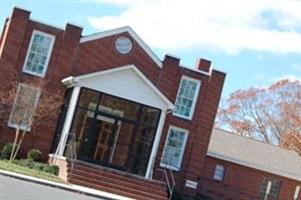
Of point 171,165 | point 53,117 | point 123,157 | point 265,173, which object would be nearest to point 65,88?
point 53,117

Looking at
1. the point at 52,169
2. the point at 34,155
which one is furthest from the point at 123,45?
the point at 52,169

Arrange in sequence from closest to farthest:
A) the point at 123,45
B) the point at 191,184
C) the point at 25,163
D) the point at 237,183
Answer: the point at 25,163
the point at 123,45
the point at 191,184
the point at 237,183

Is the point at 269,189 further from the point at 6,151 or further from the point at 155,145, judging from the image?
the point at 6,151

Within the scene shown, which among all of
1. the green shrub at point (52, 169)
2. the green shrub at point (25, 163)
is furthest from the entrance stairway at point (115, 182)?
the green shrub at point (25, 163)

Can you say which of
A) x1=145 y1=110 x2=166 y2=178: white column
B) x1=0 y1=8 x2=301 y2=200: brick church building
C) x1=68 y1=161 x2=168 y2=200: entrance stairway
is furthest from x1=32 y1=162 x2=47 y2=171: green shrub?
x1=145 y1=110 x2=166 y2=178: white column

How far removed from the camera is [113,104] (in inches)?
1213

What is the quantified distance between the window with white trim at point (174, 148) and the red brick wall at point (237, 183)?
3.27 metres

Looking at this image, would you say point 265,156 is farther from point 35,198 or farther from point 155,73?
point 35,198

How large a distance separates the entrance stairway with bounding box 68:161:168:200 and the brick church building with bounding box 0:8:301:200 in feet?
0.18

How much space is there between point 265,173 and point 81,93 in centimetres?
1433

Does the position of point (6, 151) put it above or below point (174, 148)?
below

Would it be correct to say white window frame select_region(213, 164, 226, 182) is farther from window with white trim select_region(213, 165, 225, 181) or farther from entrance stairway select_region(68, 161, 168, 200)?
entrance stairway select_region(68, 161, 168, 200)

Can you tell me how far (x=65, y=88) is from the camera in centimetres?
3155

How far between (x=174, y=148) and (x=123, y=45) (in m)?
6.11
